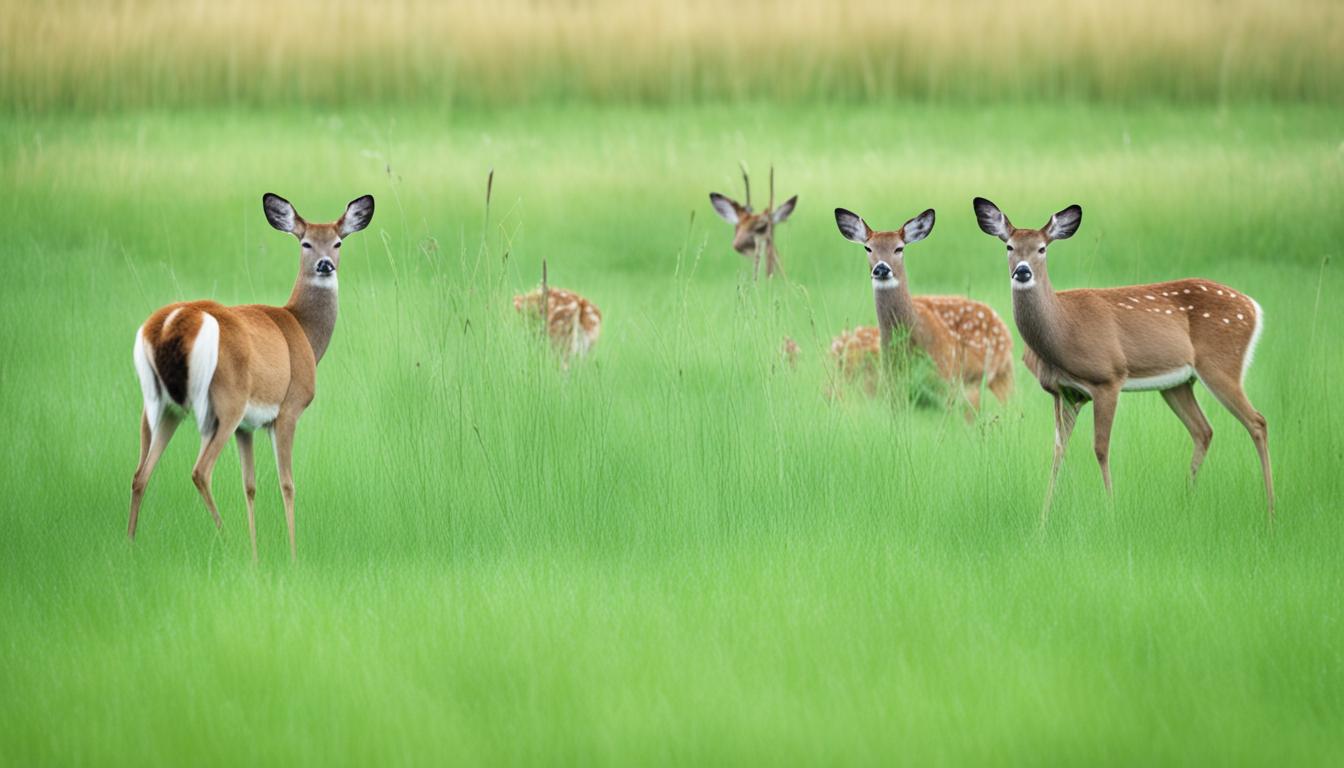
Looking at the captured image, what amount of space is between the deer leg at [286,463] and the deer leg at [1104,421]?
122 inches

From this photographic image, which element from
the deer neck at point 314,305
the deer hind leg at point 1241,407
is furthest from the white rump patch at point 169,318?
the deer hind leg at point 1241,407

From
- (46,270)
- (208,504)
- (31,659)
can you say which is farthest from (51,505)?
(46,270)

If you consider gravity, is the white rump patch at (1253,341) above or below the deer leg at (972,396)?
above

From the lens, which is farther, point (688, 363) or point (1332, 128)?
point (1332, 128)

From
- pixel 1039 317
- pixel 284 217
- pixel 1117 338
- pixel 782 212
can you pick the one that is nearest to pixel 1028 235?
pixel 1039 317

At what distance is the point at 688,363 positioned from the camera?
27.3ft

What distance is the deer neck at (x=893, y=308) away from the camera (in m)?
8.34

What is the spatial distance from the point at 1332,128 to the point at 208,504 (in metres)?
13.0

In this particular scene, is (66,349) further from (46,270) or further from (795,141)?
(795,141)

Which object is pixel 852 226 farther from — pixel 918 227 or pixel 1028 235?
pixel 1028 235

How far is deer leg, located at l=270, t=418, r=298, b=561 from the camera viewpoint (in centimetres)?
627

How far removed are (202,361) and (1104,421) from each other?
350 cm

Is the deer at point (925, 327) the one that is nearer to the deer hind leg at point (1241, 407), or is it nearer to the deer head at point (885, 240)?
the deer head at point (885, 240)

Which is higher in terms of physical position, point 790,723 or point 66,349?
point 66,349
